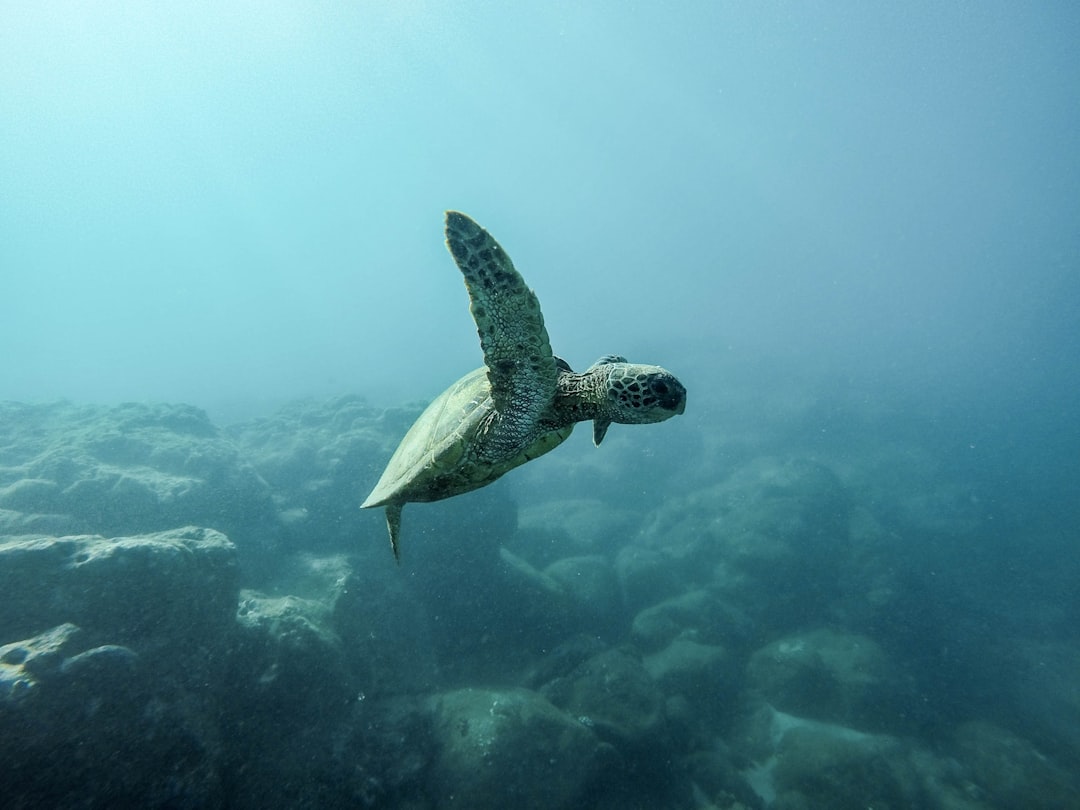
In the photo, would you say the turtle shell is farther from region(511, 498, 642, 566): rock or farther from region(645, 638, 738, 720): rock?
region(511, 498, 642, 566): rock

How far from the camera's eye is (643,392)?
3.43 meters

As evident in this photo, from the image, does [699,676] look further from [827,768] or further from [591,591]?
[591,591]

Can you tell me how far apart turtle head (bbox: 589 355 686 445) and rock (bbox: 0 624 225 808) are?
7176 mm

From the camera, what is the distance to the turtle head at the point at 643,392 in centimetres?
344

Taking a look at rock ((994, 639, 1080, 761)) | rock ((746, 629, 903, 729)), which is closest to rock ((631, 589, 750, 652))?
rock ((746, 629, 903, 729))

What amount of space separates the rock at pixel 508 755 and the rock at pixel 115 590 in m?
4.53

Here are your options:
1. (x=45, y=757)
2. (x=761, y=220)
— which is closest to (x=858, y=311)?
(x=761, y=220)

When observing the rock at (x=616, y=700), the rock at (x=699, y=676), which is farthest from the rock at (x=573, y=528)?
the rock at (x=616, y=700)

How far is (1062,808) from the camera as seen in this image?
848 centimetres

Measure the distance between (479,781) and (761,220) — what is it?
172007mm

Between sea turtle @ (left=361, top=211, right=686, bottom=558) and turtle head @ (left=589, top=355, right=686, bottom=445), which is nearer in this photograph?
sea turtle @ (left=361, top=211, right=686, bottom=558)

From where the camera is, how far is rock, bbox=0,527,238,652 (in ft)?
20.3

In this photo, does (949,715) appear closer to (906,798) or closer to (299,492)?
(906,798)

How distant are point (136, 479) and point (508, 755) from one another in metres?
12.5
